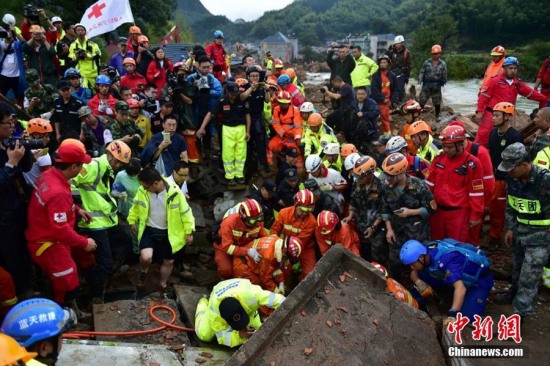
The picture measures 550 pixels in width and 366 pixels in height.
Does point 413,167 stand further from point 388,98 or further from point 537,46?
point 537,46

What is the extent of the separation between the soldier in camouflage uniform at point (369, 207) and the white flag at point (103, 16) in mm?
6862

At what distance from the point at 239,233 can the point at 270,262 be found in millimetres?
574

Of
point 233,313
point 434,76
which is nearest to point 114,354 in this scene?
point 233,313

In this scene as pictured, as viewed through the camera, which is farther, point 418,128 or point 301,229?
point 418,128

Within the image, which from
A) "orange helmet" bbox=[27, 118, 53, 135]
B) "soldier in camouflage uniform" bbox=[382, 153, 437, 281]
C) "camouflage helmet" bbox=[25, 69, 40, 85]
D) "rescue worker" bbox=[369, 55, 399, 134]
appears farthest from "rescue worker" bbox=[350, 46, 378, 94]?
"orange helmet" bbox=[27, 118, 53, 135]

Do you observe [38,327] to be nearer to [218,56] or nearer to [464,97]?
[218,56]

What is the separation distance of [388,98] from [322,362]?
7.86 metres

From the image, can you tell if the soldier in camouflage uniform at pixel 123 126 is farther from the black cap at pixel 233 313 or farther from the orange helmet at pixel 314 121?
the black cap at pixel 233 313

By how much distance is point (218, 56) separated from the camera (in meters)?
10.6

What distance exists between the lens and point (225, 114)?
784 cm

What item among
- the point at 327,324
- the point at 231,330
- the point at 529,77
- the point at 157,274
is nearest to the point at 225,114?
the point at 157,274

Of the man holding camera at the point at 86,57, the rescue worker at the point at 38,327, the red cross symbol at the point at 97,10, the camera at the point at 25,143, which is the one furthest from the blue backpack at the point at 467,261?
the red cross symbol at the point at 97,10

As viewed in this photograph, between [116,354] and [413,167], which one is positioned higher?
[413,167]

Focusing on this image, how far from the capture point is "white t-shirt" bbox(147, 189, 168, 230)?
567cm
